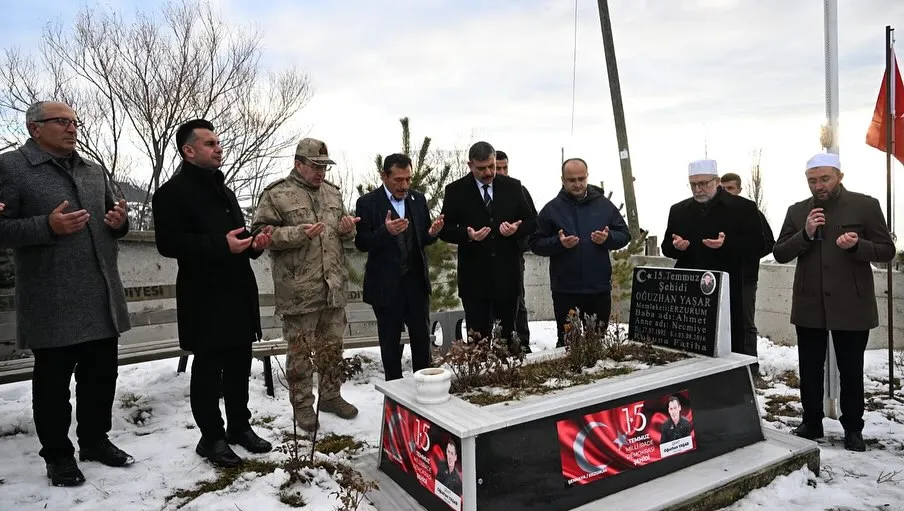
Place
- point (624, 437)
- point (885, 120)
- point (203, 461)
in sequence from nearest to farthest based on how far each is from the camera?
point (624, 437) < point (203, 461) < point (885, 120)

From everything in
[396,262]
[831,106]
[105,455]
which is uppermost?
[831,106]

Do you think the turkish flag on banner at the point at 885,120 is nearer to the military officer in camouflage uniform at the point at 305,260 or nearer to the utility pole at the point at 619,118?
the utility pole at the point at 619,118

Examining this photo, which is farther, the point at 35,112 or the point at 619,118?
the point at 619,118

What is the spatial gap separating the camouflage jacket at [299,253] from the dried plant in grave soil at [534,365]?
3.66ft

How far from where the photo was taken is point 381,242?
4.48m

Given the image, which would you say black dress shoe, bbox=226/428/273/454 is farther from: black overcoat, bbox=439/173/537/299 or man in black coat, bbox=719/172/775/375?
man in black coat, bbox=719/172/775/375

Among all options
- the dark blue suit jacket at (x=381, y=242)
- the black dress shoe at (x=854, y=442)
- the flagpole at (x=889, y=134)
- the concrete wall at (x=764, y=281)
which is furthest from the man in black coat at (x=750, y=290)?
the dark blue suit jacket at (x=381, y=242)

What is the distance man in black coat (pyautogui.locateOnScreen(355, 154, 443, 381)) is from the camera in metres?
4.58

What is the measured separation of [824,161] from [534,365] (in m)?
2.53

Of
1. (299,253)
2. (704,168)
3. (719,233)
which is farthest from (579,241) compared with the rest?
(299,253)

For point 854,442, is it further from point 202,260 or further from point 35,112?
point 35,112

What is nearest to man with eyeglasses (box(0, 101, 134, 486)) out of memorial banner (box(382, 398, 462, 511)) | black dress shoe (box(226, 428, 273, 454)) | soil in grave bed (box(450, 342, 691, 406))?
black dress shoe (box(226, 428, 273, 454))

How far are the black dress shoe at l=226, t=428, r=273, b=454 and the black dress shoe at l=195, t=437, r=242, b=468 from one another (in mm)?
201

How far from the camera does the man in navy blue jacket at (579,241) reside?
192 inches
